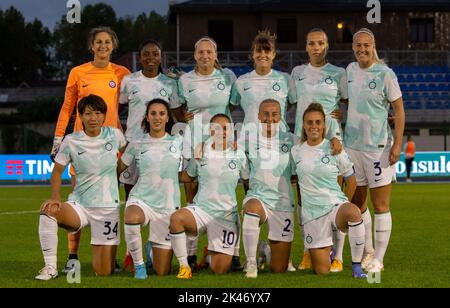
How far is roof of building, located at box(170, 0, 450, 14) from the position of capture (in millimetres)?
38969

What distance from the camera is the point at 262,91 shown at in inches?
329

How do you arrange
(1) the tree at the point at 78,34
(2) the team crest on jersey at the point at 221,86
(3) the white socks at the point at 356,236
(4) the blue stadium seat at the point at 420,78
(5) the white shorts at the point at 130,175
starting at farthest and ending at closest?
(1) the tree at the point at 78,34
(4) the blue stadium seat at the point at 420,78
(2) the team crest on jersey at the point at 221,86
(5) the white shorts at the point at 130,175
(3) the white socks at the point at 356,236

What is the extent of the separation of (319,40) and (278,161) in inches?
42.7

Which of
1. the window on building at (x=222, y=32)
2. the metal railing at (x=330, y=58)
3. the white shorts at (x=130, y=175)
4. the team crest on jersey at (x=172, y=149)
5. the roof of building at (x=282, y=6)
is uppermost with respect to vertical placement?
the roof of building at (x=282, y=6)

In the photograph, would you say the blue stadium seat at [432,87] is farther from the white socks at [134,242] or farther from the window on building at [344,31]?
the white socks at [134,242]

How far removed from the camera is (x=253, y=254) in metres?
7.79

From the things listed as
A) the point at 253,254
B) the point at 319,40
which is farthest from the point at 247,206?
the point at 319,40

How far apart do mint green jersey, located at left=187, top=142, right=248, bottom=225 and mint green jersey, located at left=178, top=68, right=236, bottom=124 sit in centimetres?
54

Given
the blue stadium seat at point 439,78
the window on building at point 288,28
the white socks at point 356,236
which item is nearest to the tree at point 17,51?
the window on building at point 288,28

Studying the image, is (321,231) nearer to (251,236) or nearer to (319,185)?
(319,185)

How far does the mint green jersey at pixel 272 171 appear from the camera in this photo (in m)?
8.04

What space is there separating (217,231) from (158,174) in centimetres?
68

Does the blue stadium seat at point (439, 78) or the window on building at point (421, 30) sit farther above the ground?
the window on building at point (421, 30)
